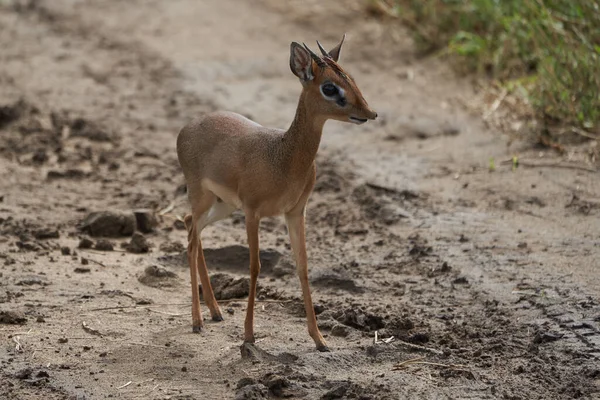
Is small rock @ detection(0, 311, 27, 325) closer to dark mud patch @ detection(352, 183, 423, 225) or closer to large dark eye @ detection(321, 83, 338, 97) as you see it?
large dark eye @ detection(321, 83, 338, 97)

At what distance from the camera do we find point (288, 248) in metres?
7.52

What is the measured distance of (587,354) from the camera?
5.50 m

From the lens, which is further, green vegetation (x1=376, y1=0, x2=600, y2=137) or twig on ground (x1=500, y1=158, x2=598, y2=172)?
green vegetation (x1=376, y1=0, x2=600, y2=137)

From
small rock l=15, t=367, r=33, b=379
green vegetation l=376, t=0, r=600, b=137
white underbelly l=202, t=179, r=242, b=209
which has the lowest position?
small rock l=15, t=367, r=33, b=379

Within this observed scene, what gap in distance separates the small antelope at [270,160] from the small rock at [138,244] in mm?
1263

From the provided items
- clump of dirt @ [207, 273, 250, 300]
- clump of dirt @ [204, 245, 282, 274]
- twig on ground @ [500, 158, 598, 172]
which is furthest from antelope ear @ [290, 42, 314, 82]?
twig on ground @ [500, 158, 598, 172]

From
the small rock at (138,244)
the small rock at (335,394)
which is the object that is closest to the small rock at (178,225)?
the small rock at (138,244)

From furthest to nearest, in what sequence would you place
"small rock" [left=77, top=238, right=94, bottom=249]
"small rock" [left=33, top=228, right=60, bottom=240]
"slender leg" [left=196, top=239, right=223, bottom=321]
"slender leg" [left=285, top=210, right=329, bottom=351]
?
"small rock" [left=33, top=228, right=60, bottom=240]
"small rock" [left=77, top=238, right=94, bottom=249]
"slender leg" [left=196, top=239, right=223, bottom=321]
"slender leg" [left=285, top=210, right=329, bottom=351]

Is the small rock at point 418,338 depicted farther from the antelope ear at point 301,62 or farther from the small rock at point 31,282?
the small rock at point 31,282

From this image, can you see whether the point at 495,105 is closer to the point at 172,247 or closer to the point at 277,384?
the point at 172,247

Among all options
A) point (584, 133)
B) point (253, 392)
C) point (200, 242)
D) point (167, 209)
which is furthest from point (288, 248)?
point (584, 133)

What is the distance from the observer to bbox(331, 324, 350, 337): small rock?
6.06 m

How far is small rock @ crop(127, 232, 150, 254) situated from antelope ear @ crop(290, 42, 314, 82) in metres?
2.41

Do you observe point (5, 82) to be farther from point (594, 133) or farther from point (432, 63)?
point (594, 133)
